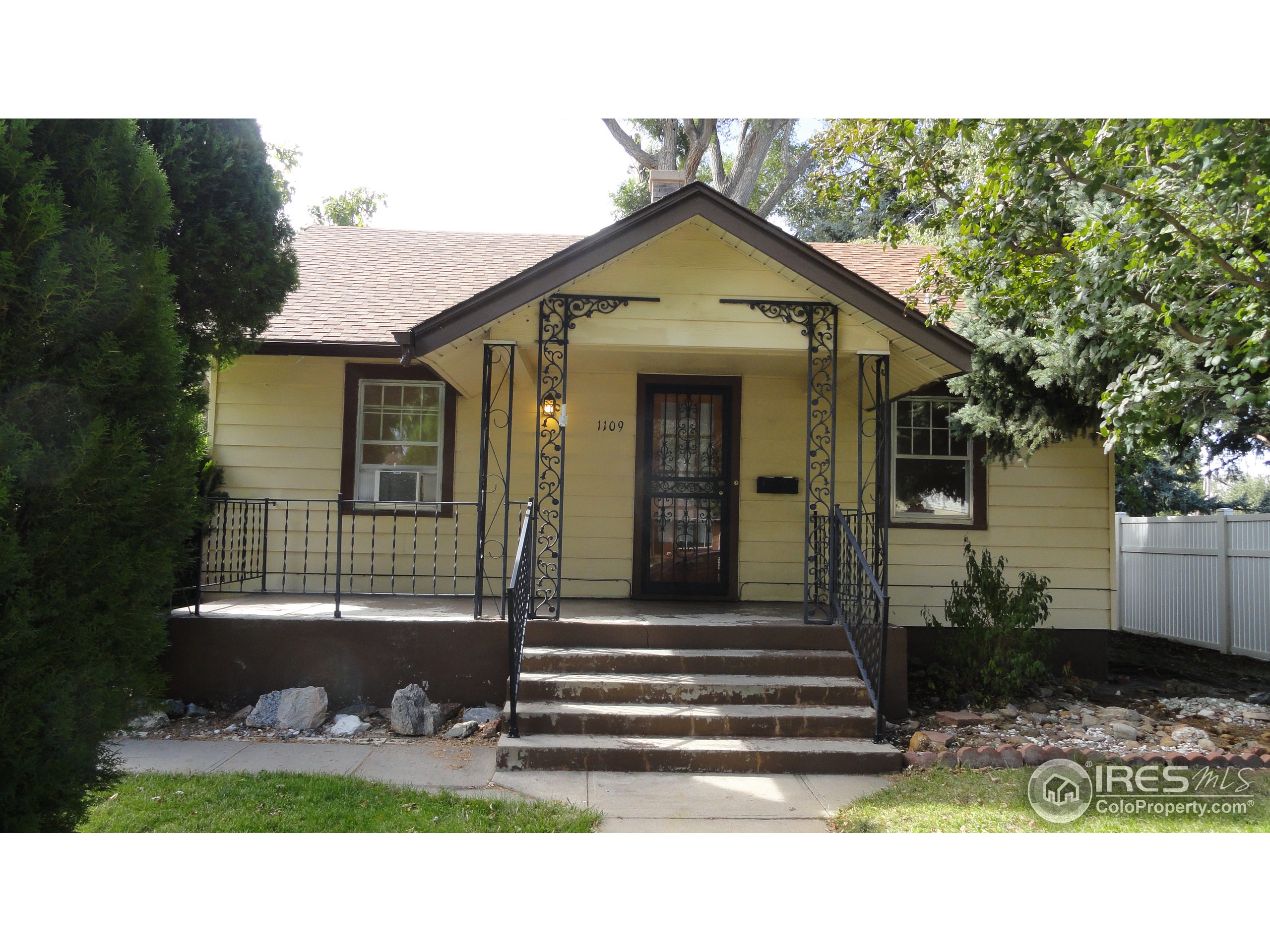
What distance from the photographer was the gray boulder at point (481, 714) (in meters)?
6.10

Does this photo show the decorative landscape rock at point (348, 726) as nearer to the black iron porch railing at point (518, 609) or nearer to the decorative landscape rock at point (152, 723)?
the black iron porch railing at point (518, 609)

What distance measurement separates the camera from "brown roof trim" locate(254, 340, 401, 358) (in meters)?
7.95

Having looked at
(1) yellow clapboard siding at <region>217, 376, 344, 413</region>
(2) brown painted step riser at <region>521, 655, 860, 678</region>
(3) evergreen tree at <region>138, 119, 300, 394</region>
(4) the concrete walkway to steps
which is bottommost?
(4) the concrete walkway to steps

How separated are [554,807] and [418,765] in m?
1.25

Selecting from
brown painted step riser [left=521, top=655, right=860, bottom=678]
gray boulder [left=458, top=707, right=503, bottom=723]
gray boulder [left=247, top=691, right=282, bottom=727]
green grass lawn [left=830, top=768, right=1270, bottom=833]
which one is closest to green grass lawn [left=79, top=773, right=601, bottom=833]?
gray boulder [left=247, top=691, right=282, bottom=727]

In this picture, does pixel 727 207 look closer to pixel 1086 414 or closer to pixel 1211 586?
pixel 1086 414

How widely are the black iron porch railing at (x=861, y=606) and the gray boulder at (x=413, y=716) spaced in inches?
126

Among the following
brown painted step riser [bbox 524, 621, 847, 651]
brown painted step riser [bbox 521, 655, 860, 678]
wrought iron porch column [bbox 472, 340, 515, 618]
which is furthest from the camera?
wrought iron porch column [bbox 472, 340, 515, 618]

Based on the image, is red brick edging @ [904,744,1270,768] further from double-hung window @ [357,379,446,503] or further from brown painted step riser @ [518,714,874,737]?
double-hung window @ [357,379,446,503]

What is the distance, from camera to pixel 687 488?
27.8 feet

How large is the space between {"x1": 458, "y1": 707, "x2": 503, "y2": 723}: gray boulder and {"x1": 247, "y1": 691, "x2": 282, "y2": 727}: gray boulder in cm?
138

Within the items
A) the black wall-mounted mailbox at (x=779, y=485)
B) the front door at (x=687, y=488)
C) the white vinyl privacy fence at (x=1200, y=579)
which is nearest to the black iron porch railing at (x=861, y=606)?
the black wall-mounted mailbox at (x=779, y=485)

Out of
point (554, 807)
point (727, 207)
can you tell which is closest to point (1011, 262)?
point (727, 207)

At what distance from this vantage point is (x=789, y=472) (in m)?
8.49
